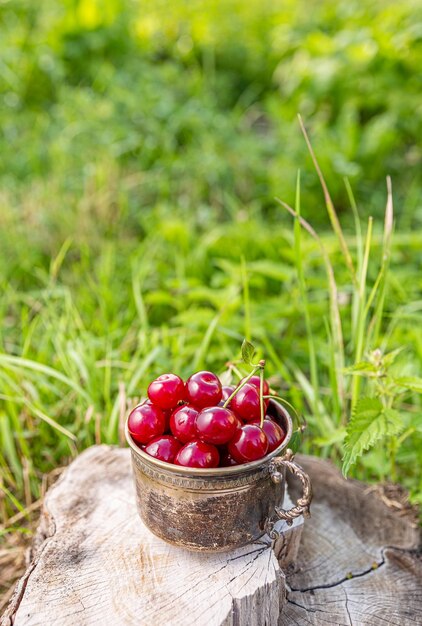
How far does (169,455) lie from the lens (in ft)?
4.27

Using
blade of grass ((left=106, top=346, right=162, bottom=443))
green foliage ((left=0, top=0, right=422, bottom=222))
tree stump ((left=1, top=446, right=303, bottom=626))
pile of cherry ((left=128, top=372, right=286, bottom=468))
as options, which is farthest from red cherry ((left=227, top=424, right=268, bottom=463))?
green foliage ((left=0, top=0, right=422, bottom=222))

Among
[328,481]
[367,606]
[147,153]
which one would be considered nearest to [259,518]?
[367,606]

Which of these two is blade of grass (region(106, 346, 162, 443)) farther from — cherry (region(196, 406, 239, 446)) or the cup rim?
cherry (region(196, 406, 239, 446))

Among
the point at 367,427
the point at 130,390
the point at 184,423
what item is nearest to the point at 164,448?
the point at 184,423

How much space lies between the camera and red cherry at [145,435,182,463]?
1.30m

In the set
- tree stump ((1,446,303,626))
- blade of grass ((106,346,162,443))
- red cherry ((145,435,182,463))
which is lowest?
blade of grass ((106,346,162,443))

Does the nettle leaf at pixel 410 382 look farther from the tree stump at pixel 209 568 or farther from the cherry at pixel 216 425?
the cherry at pixel 216 425

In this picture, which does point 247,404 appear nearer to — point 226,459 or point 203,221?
point 226,459

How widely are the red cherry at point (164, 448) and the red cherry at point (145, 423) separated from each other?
0.02 meters

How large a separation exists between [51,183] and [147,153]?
2.35ft

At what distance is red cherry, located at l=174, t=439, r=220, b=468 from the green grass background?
0.57m

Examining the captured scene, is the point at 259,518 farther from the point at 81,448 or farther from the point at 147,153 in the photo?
the point at 147,153

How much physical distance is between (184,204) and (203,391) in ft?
7.59

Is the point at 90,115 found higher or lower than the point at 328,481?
higher
